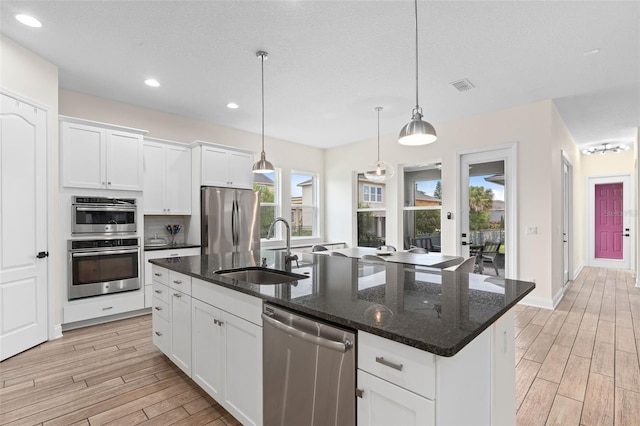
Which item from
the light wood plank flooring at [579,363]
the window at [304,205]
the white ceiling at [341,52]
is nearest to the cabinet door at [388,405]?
the light wood plank flooring at [579,363]

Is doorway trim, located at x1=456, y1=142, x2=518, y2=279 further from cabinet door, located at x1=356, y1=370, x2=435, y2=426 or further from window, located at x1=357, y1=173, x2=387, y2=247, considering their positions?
cabinet door, located at x1=356, y1=370, x2=435, y2=426

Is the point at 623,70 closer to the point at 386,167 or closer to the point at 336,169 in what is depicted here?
the point at 386,167

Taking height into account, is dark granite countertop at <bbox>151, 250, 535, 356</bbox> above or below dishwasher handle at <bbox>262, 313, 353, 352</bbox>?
above

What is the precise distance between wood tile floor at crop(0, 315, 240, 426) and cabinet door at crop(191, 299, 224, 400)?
0.56ft

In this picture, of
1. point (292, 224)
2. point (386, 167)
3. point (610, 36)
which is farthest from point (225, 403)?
point (292, 224)

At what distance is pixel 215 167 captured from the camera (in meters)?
4.86

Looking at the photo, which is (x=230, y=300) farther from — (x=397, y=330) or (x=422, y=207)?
(x=422, y=207)

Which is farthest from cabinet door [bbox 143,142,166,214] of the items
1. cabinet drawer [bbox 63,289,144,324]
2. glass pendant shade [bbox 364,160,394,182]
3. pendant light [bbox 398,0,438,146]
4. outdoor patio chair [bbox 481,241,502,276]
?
outdoor patio chair [bbox 481,241,502,276]

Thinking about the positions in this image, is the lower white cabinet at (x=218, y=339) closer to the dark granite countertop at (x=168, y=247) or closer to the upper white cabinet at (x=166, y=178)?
the dark granite countertop at (x=168, y=247)

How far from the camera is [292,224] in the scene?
22.1 ft

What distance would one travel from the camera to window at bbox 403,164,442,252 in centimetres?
561

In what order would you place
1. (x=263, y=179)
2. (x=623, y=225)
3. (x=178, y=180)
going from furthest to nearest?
(x=623, y=225)
(x=263, y=179)
(x=178, y=180)

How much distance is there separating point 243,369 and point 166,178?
3.58 meters

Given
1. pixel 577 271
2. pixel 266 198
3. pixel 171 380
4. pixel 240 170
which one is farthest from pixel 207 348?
pixel 577 271
